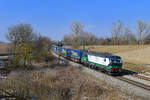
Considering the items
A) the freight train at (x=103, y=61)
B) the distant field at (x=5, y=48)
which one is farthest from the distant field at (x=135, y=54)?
the distant field at (x=5, y=48)

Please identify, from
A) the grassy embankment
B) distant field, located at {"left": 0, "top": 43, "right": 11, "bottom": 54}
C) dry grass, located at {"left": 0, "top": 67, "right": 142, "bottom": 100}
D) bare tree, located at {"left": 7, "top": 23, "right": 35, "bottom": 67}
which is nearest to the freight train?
the grassy embankment

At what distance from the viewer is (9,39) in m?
32.0

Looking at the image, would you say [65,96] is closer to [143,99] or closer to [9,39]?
[143,99]

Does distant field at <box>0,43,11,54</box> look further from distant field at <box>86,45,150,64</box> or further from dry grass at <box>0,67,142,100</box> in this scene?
distant field at <box>86,45,150,64</box>

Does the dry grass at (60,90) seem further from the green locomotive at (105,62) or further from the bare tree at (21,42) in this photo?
the bare tree at (21,42)

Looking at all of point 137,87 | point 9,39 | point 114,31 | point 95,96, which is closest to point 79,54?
point 9,39

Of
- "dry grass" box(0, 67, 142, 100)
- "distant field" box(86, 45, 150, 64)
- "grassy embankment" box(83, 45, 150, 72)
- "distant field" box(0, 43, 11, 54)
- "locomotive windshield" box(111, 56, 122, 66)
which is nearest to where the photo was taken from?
"dry grass" box(0, 67, 142, 100)

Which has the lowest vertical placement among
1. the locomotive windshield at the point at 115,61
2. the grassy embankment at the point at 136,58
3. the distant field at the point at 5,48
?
→ the grassy embankment at the point at 136,58

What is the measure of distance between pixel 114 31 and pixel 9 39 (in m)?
73.8

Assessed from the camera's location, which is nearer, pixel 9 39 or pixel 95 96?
Answer: pixel 95 96

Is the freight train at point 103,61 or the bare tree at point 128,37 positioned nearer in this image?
the freight train at point 103,61

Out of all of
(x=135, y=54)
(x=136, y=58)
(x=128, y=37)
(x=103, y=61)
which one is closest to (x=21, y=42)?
(x=103, y=61)

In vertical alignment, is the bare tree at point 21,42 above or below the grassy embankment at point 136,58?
above

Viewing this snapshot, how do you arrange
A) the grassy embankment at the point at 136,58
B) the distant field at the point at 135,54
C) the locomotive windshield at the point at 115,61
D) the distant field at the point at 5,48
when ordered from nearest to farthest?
the locomotive windshield at the point at 115,61, the grassy embankment at the point at 136,58, the distant field at the point at 5,48, the distant field at the point at 135,54
